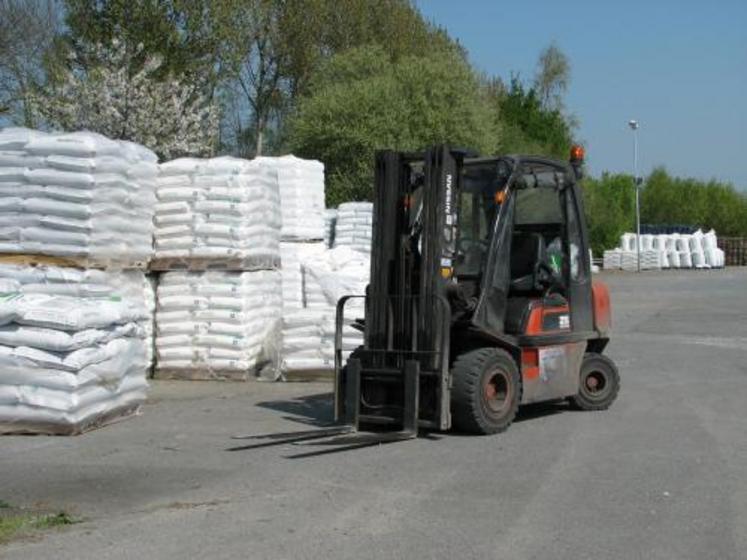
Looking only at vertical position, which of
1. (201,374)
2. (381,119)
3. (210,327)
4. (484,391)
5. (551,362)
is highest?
(381,119)

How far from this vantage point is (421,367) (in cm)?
906

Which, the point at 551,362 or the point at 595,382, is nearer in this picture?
the point at 551,362

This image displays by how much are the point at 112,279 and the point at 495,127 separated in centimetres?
2882

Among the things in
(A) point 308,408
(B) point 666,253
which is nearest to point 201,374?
(A) point 308,408

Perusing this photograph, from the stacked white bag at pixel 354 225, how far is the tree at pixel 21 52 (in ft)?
32.1

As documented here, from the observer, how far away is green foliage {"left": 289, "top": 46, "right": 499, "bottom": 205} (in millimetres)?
34125

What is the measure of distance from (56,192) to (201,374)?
3.30 metres

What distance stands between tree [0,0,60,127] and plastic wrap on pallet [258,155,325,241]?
11.9 metres

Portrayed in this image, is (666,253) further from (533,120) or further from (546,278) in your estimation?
(546,278)

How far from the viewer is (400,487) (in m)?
7.30

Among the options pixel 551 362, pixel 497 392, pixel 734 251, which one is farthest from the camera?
pixel 734 251

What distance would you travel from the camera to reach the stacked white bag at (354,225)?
75.5 feet

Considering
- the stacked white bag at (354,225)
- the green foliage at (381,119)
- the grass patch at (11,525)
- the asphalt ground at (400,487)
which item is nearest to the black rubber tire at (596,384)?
the asphalt ground at (400,487)

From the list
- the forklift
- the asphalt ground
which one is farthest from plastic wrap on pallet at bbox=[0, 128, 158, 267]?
the forklift
